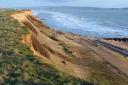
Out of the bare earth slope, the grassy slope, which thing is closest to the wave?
the bare earth slope

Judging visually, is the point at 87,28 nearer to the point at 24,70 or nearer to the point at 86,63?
the point at 86,63

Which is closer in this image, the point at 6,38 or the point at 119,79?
the point at 119,79

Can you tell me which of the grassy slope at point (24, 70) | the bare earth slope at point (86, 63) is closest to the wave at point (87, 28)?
the bare earth slope at point (86, 63)

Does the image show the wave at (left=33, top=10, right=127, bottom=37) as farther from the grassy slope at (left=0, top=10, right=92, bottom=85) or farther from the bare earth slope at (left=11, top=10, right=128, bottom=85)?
the grassy slope at (left=0, top=10, right=92, bottom=85)

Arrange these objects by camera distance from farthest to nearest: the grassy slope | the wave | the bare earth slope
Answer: the wave
the bare earth slope
the grassy slope

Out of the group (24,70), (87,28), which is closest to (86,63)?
(24,70)

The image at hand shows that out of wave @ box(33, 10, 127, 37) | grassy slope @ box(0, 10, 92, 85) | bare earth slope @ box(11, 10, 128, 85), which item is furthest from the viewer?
wave @ box(33, 10, 127, 37)

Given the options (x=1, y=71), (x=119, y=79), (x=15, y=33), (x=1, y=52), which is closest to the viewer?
(x=1, y=71)

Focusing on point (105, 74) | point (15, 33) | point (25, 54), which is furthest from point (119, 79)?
point (15, 33)

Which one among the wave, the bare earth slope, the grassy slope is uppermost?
the grassy slope

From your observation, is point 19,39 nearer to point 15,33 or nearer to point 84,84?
point 15,33

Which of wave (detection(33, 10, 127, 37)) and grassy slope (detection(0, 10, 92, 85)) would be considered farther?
wave (detection(33, 10, 127, 37))
